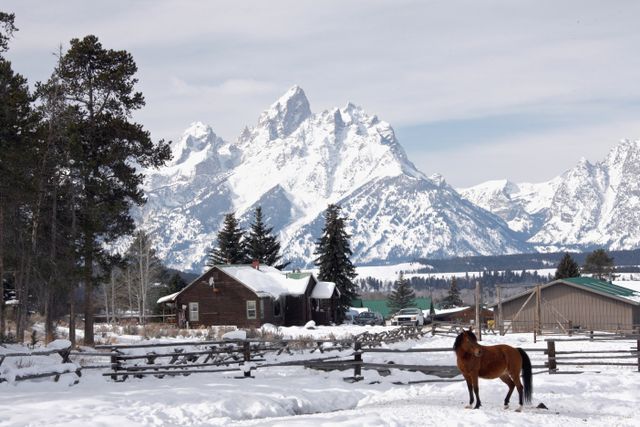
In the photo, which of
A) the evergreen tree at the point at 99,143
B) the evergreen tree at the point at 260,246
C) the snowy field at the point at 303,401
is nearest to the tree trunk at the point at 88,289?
the evergreen tree at the point at 99,143

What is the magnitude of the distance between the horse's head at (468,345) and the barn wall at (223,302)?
170ft

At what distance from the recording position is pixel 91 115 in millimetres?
37562

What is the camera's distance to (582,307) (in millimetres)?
69000

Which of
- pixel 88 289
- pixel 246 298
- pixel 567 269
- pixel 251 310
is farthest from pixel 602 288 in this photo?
pixel 88 289

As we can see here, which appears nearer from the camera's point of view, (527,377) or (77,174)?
(527,377)

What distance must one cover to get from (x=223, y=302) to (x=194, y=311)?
2990 millimetres

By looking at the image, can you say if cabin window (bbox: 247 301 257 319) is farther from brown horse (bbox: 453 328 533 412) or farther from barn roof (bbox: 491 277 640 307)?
brown horse (bbox: 453 328 533 412)

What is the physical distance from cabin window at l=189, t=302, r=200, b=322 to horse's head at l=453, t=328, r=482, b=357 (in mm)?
55727

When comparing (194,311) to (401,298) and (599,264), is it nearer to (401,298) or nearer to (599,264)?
(401,298)

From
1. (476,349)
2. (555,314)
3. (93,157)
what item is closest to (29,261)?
(93,157)

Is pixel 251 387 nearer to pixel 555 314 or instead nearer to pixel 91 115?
pixel 91 115

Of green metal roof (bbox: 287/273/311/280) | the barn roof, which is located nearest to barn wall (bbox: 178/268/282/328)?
green metal roof (bbox: 287/273/311/280)

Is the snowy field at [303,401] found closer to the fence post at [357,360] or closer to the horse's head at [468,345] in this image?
the fence post at [357,360]

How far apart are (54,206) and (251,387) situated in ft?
60.6
